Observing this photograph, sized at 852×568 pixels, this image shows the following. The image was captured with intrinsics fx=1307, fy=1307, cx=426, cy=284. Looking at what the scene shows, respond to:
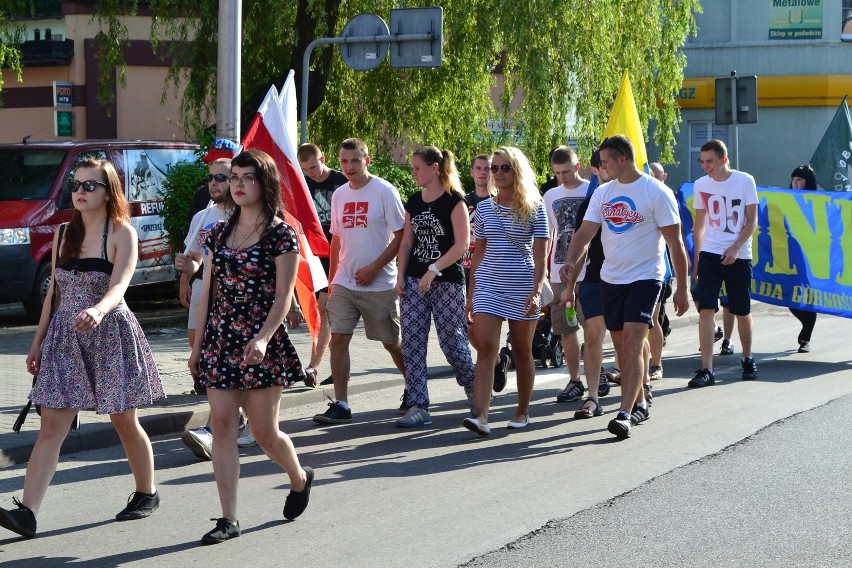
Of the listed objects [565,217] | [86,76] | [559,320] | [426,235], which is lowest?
[559,320]

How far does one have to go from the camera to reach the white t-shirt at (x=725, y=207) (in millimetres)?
10773

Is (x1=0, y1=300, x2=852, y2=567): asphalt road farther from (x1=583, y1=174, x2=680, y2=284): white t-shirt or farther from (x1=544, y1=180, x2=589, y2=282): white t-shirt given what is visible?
(x1=544, y1=180, x2=589, y2=282): white t-shirt

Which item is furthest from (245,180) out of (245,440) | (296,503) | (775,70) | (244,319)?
(775,70)

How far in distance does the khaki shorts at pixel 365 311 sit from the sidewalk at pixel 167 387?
3.06 feet

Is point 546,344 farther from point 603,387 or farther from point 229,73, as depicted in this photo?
point 229,73

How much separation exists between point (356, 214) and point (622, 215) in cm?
179

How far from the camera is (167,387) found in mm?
9961

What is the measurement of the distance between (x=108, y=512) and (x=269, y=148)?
3351 millimetres

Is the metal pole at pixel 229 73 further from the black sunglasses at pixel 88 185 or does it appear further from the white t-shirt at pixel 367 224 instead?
the black sunglasses at pixel 88 185

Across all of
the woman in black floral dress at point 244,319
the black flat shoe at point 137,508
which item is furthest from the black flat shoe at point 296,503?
the black flat shoe at point 137,508

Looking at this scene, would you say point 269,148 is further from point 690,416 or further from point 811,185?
point 811,185

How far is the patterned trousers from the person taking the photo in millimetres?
8680

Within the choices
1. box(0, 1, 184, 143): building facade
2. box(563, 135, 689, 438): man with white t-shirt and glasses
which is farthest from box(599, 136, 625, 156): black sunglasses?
box(0, 1, 184, 143): building facade

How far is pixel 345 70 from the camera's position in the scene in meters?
19.0
